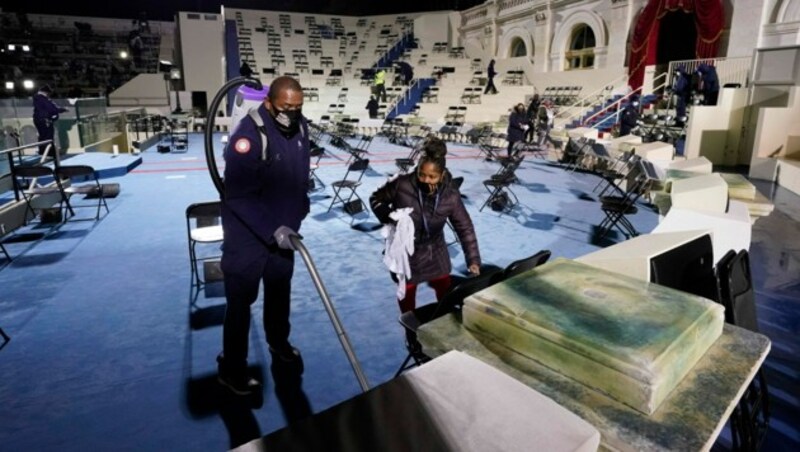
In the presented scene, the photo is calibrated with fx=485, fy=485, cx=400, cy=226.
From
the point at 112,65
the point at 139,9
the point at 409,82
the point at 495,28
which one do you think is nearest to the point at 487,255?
the point at 409,82

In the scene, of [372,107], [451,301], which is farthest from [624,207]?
[372,107]

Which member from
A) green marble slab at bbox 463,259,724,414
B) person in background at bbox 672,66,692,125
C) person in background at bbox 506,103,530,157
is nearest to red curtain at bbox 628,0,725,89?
person in background at bbox 672,66,692,125

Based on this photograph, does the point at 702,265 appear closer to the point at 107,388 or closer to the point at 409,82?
the point at 107,388

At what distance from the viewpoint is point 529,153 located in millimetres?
15266

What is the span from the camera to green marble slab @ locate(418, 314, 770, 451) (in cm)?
101

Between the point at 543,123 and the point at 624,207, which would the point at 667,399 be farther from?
the point at 543,123

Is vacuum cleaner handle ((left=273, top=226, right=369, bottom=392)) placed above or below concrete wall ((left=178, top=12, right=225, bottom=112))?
below

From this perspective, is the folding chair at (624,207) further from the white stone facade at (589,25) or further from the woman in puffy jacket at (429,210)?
the white stone facade at (589,25)

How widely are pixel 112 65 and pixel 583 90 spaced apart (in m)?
28.6

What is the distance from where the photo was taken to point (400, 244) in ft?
10.1

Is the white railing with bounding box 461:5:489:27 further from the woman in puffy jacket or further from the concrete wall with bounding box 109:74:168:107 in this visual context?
the woman in puffy jacket

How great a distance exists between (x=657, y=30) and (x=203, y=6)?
30671 mm

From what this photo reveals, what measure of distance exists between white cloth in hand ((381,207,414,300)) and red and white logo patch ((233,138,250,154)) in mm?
999

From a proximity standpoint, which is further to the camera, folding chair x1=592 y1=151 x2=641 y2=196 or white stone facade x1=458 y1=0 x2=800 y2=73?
white stone facade x1=458 y1=0 x2=800 y2=73
